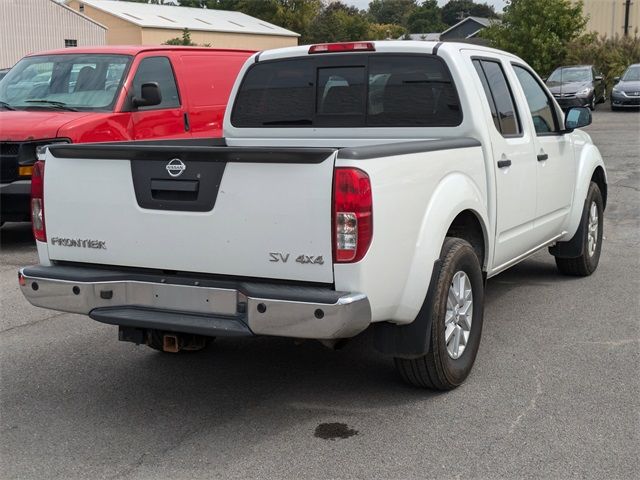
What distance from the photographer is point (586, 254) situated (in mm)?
7398

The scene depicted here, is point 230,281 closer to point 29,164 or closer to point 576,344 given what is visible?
point 576,344

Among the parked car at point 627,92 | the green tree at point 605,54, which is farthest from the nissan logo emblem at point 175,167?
the green tree at point 605,54

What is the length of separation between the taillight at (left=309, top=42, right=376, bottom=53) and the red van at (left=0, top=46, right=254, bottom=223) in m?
3.74

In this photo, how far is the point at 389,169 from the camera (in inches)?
160

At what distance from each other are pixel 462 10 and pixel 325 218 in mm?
137112

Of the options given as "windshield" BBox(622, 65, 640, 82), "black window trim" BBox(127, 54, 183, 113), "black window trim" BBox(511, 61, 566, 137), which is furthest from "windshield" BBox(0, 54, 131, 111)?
"windshield" BBox(622, 65, 640, 82)

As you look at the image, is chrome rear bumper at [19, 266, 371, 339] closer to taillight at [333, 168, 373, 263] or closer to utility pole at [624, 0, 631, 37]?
taillight at [333, 168, 373, 263]

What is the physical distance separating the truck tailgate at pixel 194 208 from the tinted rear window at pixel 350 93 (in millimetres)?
1784

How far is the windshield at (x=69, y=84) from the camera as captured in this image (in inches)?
368

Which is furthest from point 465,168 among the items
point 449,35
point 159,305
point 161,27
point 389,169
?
point 449,35

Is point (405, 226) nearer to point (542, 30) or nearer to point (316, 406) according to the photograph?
point (316, 406)

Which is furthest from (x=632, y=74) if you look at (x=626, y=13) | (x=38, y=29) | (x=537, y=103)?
(x=38, y=29)

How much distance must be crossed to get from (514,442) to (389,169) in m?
1.43

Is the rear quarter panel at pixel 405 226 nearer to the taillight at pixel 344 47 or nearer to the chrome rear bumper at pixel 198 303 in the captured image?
the chrome rear bumper at pixel 198 303
